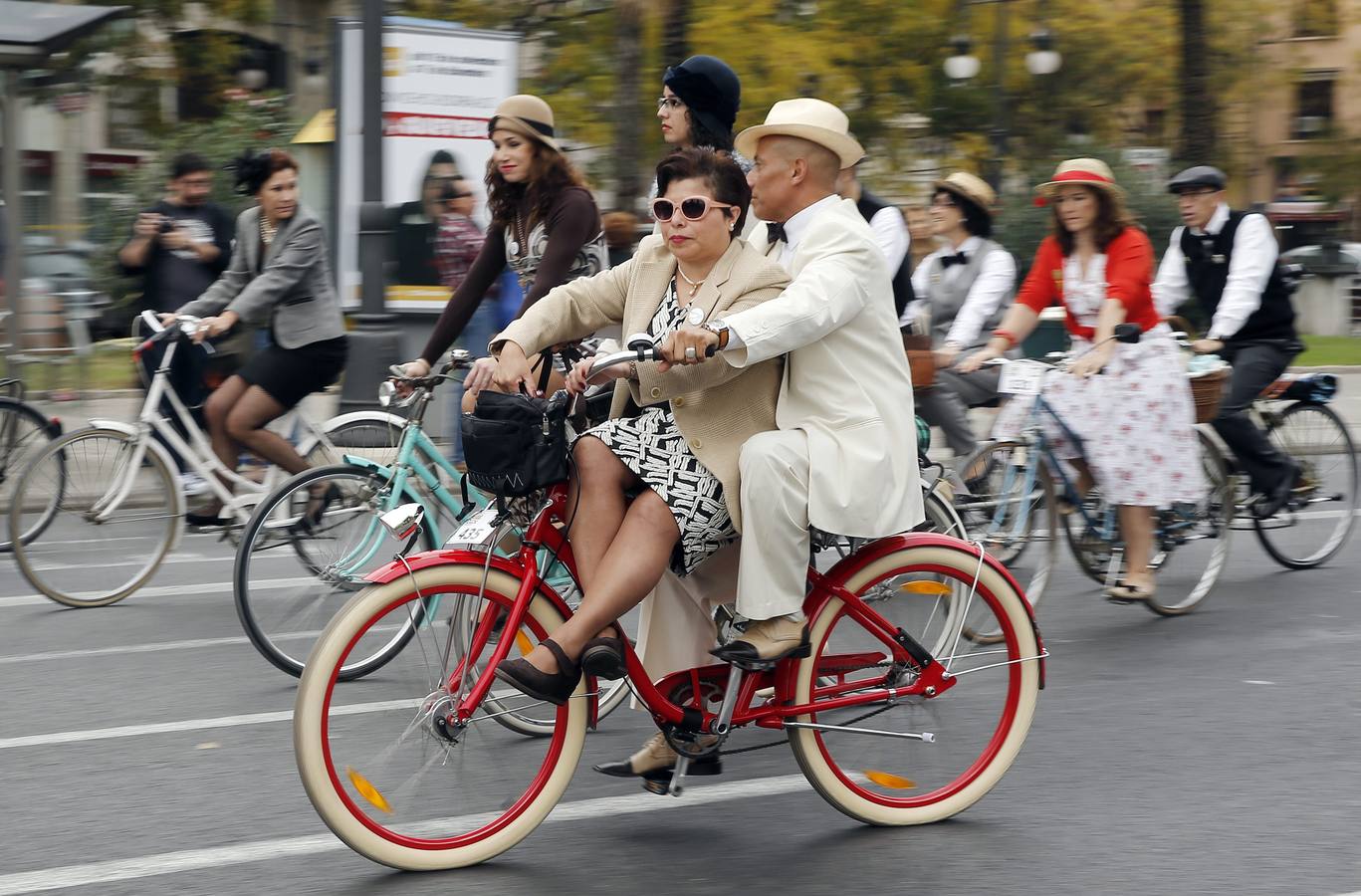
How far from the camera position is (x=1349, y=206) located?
4028cm

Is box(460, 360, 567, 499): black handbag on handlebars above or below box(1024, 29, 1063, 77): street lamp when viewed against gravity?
below

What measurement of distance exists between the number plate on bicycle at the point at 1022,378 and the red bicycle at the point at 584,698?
243cm

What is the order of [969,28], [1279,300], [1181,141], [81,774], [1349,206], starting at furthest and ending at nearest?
[1349,206] → [969,28] → [1181,141] → [1279,300] → [81,774]

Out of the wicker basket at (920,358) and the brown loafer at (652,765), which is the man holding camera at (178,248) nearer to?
the wicker basket at (920,358)

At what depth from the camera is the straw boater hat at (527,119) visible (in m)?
5.72

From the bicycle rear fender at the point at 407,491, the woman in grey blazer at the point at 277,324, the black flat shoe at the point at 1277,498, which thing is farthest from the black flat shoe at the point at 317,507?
the black flat shoe at the point at 1277,498

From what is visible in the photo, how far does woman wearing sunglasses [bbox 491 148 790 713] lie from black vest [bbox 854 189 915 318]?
10.7ft

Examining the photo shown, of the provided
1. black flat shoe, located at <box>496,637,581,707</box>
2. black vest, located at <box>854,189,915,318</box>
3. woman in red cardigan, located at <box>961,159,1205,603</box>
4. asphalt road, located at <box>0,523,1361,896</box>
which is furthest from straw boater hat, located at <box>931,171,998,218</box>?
black flat shoe, located at <box>496,637,581,707</box>

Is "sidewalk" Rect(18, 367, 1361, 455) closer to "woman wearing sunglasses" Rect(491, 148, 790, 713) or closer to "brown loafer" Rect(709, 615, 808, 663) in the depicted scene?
"woman wearing sunglasses" Rect(491, 148, 790, 713)

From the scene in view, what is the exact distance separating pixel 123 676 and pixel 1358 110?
42203 mm

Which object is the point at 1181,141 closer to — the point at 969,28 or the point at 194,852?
the point at 969,28

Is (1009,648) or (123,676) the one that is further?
(123,676)

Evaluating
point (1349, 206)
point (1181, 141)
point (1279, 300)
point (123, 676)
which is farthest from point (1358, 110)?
point (123, 676)

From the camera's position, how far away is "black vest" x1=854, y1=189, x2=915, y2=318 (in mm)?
7434
